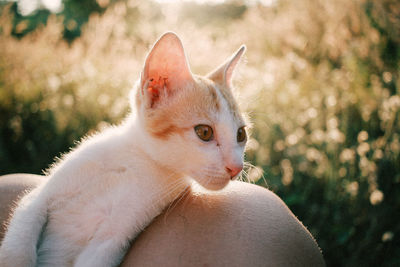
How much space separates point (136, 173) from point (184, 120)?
0.95 ft

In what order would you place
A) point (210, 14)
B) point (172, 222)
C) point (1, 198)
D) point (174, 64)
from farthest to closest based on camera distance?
point (210, 14), point (1, 198), point (174, 64), point (172, 222)

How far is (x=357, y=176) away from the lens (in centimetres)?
238

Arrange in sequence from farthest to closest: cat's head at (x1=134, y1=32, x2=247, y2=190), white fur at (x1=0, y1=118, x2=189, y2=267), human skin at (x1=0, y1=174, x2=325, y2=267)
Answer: cat's head at (x1=134, y1=32, x2=247, y2=190) → white fur at (x1=0, y1=118, x2=189, y2=267) → human skin at (x1=0, y1=174, x2=325, y2=267)

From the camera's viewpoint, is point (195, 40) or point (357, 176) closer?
point (357, 176)

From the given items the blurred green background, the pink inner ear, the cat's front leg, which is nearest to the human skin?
the cat's front leg

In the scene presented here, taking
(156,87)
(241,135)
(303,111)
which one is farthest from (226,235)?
(303,111)

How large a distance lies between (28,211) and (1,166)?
2.33m

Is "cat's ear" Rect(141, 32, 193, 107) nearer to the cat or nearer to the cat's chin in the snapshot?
Result: the cat

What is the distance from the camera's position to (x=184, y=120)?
54.0 inches

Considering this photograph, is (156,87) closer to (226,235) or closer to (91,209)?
(91,209)

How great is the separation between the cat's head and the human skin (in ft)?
0.35

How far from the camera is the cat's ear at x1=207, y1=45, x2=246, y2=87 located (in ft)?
5.51

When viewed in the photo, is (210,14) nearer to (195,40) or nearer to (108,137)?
(195,40)

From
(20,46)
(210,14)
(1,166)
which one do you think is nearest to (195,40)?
(20,46)
